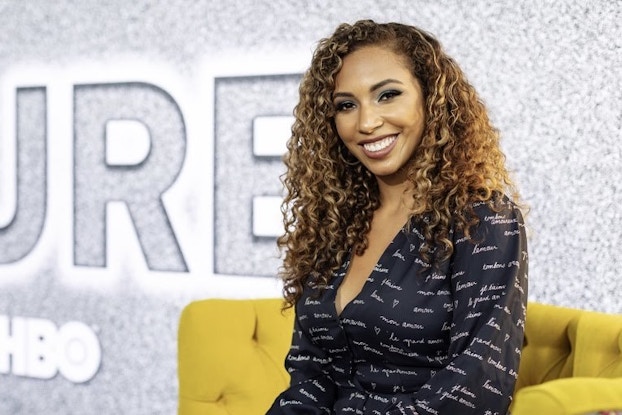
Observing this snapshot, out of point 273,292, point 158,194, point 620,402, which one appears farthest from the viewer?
point 158,194

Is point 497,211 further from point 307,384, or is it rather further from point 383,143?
point 307,384

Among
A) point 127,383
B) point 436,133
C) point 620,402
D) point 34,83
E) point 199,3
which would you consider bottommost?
point 127,383

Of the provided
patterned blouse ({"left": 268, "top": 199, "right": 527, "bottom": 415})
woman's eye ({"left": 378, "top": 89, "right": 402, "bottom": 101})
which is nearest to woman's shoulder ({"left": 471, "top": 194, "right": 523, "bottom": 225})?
Result: patterned blouse ({"left": 268, "top": 199, "right": 527, "bottom": 415})

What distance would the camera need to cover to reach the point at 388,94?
1.64m

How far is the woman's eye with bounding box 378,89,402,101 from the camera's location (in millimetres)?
1631

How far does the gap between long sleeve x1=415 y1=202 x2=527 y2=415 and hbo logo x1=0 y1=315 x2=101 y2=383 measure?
1.94 meters

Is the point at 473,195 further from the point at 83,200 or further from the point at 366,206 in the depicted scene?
the point at 83,200

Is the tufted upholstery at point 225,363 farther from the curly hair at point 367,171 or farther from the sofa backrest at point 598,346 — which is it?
the sofa backrest at point 598,346

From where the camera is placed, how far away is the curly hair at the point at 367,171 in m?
1.56

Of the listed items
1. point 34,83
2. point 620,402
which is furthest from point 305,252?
point 34,83

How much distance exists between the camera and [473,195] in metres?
1.54

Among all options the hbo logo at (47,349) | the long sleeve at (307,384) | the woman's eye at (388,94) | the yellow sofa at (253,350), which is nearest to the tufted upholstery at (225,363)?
the yellow sofa at (253,350)

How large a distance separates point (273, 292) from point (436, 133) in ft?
3.80

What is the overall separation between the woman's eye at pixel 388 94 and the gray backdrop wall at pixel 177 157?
72 cm
